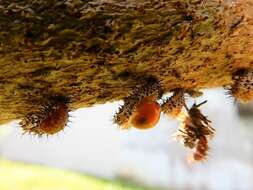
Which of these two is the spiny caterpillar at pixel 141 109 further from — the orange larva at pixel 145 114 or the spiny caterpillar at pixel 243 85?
the spiny caterpillar at pixel 243 85

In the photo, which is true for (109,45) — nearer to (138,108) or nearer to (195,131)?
(138,108)

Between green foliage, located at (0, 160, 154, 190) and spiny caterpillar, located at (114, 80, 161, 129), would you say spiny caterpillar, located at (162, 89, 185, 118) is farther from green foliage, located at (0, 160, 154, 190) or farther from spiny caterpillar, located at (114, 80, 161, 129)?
green foliage, located at (0, 160, 154, 190)

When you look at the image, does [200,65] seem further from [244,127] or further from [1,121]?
[244,127]

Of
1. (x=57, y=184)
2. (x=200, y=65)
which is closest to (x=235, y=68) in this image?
(x=200, y=65)

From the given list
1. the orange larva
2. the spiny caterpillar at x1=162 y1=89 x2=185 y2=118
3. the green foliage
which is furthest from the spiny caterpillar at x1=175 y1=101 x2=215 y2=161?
the green foliage

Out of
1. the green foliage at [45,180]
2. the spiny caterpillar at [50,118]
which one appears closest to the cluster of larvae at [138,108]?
the spiny caterpillar at [50,118]
